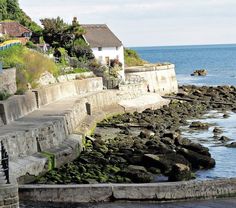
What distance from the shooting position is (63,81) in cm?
4238

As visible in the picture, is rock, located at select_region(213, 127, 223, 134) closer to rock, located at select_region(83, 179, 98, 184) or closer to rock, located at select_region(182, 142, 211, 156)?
rock, located at select_region(182, 142, 211, 156)

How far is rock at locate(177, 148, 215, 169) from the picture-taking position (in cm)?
2636

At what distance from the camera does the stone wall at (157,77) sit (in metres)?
54.5

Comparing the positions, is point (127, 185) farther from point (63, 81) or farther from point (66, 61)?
point (66, 61)

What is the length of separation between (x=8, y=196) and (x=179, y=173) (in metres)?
9.06

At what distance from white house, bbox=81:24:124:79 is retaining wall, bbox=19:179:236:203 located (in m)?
34.8

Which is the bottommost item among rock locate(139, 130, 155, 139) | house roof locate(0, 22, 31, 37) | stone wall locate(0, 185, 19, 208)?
rock locate(139, 130, 155, 139)

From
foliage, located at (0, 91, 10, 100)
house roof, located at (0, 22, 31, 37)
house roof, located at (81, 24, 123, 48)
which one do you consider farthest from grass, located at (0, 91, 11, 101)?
house roof, located at (81, 24, 123, 48)

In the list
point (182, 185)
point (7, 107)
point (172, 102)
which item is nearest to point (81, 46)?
point (172, 102)

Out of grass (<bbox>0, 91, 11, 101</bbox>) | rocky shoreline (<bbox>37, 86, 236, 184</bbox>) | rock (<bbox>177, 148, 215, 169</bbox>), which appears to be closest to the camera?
rocky shoreline (<bbox>37, 86, 236, 184</bbox>)

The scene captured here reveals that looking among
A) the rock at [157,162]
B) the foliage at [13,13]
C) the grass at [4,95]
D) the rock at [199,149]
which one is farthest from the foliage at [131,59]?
the rock at [157,162]

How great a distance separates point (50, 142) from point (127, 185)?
20.9 ft

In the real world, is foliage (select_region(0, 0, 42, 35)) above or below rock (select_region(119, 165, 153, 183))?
above

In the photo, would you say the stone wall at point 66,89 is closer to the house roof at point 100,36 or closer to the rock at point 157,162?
the rock at point 157,162
